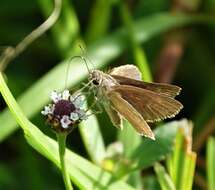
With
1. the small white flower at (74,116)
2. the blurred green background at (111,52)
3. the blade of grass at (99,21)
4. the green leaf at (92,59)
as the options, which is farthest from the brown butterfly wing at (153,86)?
the blade of grass at (99,21)

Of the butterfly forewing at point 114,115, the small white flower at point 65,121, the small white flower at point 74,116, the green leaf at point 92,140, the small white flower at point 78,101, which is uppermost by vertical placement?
the small white flower at point 65,121

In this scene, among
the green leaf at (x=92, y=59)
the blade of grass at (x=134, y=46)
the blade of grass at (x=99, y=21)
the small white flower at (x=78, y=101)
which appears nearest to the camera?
the small white flower at (x=78, y=101)

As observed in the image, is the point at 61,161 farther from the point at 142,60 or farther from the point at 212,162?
the point at 142,60

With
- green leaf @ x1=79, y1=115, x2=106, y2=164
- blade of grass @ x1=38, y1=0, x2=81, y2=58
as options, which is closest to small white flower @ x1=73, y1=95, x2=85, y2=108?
green leaf @ x1=79, y1=115, x2=106, y2=164

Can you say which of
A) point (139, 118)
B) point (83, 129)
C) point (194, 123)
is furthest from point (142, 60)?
point (139, 118)

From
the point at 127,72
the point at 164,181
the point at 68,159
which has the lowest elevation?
the point at 164,181

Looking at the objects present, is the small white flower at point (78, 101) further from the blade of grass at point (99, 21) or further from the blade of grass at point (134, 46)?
the blade of grass at point (99, 21)

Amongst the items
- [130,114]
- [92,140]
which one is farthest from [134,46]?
[130,114]

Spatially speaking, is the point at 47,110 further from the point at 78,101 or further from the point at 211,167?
the point at 211,167
